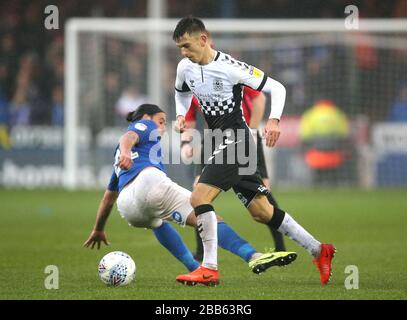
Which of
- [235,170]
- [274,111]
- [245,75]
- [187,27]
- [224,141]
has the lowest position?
[235,170]

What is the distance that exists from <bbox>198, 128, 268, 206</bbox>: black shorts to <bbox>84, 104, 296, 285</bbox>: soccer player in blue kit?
326 mm

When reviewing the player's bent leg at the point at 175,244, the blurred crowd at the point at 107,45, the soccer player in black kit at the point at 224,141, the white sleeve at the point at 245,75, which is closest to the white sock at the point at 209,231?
the soccer player in black kit at the point at 224,141

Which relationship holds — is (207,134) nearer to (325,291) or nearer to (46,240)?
(325,291)

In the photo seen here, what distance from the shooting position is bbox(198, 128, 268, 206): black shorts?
6.89 metres

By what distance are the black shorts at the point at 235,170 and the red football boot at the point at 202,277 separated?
60cm

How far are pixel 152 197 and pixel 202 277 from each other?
726 mm

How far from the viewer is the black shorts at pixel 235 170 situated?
6.89 m

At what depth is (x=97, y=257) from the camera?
8844mm

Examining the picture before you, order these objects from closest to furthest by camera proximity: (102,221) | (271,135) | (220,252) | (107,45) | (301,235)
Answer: (271,135) → (301,235) → (102,221) → (220,252) → (107,45)

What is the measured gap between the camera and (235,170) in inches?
273

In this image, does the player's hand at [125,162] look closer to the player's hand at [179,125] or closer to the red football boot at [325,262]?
the player's hand at [179,125]

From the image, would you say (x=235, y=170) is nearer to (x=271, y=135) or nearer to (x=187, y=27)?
(x=271, y=135)

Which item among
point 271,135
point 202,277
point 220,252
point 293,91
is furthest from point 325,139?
point 202,277

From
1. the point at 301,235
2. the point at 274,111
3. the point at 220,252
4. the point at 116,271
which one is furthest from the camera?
the point at 220,252
